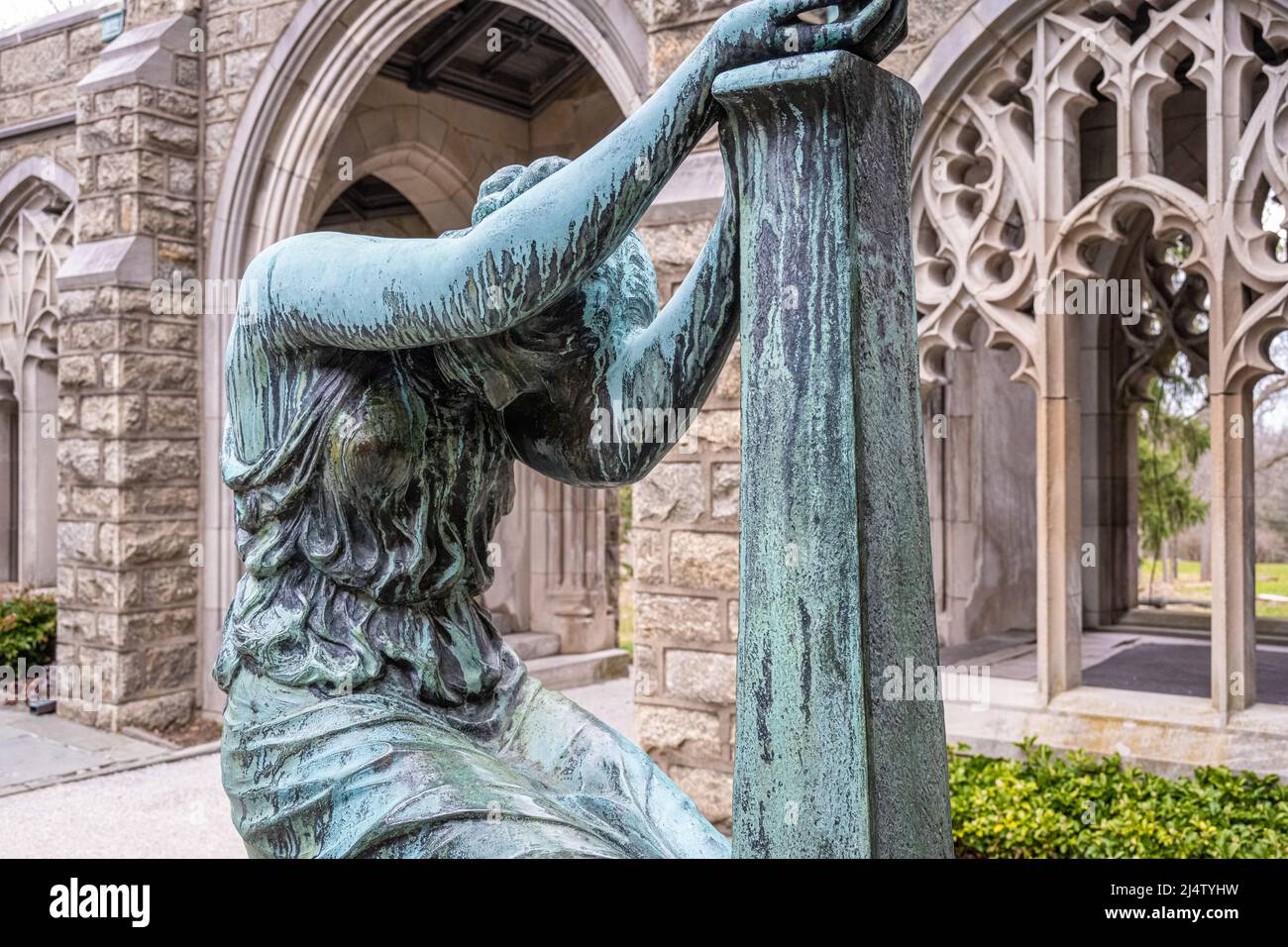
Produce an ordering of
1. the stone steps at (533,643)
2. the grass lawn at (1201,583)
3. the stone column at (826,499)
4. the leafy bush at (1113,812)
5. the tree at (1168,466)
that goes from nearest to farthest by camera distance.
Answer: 1. the stone column at (826,499)
2. the leafy bush at (1113,812)
3. the stone steps at (533,643)
4. the tree at (1168,466)
5. the grass lawn at (1201,583)

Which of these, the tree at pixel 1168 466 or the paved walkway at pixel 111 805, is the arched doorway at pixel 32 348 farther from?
the tree at pixel 1168 466

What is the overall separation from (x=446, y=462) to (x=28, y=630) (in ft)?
Answer: 27.0

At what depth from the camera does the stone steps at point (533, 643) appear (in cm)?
885

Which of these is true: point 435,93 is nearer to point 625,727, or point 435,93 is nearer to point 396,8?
point 396,8

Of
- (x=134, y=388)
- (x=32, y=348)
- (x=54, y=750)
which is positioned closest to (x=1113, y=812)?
(x=54, y=750)

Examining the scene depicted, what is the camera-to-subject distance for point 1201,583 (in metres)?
15.6

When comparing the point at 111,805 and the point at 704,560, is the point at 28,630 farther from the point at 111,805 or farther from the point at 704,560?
the point at 704,560

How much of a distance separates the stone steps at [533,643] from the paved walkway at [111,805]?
1843 mm

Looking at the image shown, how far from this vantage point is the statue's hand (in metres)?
1.33

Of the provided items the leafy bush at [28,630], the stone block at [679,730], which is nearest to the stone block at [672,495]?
the stone block at [679,730]
